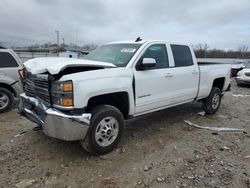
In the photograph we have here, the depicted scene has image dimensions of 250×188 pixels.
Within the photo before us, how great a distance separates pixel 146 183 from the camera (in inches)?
123

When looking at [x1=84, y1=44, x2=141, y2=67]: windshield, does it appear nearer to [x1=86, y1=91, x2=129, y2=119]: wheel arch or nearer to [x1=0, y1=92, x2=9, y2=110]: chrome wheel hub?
[x1=86, y1=91, x2=129, y2=119]: wheel arch

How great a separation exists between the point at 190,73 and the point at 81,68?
290cm

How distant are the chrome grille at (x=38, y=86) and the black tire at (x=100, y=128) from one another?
2.61 feet

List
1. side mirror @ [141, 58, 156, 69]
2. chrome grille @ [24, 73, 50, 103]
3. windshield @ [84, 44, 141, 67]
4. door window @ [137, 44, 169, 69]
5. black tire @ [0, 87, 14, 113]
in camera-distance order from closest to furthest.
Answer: chrome grille @ [24, 73, 50, 103] < side mirror @ [141, 58, 156, 69] < windshield @ [84, 44, 141, 67] < door window @ [137, 44, 169, 69] < black tire @ [0, 87, 14, 113]

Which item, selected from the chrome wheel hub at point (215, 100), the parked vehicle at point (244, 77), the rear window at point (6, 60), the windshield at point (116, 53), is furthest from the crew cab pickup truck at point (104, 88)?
the parked vehicle at point (244, 77)

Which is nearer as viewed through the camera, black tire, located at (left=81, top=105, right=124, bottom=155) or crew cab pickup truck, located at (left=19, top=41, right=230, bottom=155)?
crew cab pickup truck, located at (left=19, top=41, right=230, bottom=155)

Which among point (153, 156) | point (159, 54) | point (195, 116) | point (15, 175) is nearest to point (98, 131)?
point (153, 156)

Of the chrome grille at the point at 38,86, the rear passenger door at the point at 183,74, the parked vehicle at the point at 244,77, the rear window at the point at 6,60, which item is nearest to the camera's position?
the chrome grille at the point at 38,86

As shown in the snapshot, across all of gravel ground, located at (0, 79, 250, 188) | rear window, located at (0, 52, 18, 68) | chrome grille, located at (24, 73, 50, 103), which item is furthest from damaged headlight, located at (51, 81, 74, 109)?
rear window, located at (0, 52, 18, 68)

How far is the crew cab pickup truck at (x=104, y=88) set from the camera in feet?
10.8

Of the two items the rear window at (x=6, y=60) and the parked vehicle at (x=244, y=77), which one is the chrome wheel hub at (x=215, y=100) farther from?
the parked vehicle at (x=244, y=77)

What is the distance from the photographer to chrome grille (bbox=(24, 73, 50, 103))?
3529 mm

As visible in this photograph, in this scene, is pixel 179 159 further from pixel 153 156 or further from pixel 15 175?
pixel 15 175

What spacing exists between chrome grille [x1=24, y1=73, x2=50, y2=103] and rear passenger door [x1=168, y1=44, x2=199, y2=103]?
8.61 feet
